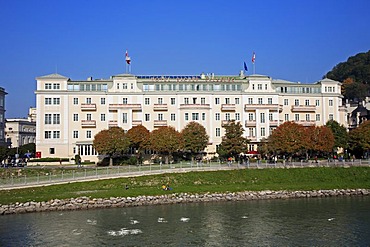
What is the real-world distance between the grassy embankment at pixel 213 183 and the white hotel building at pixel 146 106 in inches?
910

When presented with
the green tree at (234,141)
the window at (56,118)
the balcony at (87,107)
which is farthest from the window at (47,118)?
the green tree at (234,141)

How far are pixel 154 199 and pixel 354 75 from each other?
11781 cm

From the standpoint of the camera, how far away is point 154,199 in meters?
44.3

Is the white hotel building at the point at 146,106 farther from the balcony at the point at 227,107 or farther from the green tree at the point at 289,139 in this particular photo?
the green tree at the point at 289,139

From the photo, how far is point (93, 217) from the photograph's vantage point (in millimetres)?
37062

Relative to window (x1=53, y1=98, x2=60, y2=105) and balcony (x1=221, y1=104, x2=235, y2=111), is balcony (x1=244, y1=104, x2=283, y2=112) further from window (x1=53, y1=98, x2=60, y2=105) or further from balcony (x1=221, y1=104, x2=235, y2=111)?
window (x1=53, y1=98, x2=60, y2=105)

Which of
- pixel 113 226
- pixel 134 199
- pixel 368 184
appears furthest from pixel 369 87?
pixel 113 226

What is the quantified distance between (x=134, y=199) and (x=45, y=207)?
8.57 meters

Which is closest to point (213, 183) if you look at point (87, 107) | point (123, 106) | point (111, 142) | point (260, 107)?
point (111, 142)

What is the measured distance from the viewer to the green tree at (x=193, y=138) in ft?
225

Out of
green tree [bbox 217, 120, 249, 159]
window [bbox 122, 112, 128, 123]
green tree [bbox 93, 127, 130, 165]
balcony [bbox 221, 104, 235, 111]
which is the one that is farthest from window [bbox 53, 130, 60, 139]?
green tree [bbox 217, 120, 249, 159]

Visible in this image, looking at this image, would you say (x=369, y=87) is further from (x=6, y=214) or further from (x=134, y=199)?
(x=6, y=214)

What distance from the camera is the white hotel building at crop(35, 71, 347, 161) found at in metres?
76.1

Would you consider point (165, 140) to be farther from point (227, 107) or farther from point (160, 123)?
point (227, 107)
